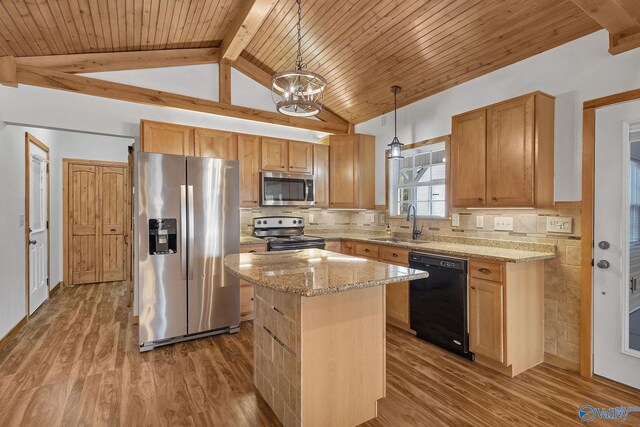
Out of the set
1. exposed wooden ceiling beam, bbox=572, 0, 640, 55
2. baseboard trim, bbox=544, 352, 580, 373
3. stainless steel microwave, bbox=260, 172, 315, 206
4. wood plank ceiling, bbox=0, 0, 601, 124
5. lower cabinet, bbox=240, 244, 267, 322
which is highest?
wood plank ceiling, bbox=0, 0, 601, 124

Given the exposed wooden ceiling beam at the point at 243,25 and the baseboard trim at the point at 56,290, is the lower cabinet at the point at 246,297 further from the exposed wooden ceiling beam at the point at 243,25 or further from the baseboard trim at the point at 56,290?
the baseboard trim at the point at 56,290

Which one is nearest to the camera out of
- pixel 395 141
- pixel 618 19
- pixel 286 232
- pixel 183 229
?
pixel 618 19

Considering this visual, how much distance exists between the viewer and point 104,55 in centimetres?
351

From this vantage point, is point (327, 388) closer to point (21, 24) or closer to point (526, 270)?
point (526, 270)

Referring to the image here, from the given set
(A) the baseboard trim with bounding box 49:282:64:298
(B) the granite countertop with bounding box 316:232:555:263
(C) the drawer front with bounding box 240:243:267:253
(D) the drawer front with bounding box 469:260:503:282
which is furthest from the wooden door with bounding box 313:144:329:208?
(A) the baseboard trim with bounding box 49:282:64:298

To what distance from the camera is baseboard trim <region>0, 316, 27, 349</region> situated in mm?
3148

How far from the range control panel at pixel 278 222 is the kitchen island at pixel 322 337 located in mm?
2318

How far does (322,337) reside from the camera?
182 cm

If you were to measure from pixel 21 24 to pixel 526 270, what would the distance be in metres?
4.59

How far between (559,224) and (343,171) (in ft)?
8.78

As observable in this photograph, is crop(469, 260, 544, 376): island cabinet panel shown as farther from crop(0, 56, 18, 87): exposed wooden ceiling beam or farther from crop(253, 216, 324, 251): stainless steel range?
crop(0, 56, 18, 87): exposed wooden ceiling beam

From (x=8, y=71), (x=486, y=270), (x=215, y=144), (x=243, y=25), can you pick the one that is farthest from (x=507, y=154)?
(x=8, y=71)

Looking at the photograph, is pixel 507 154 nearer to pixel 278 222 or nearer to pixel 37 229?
pixel 278 222

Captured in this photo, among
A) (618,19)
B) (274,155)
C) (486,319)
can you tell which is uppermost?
(618,19)
